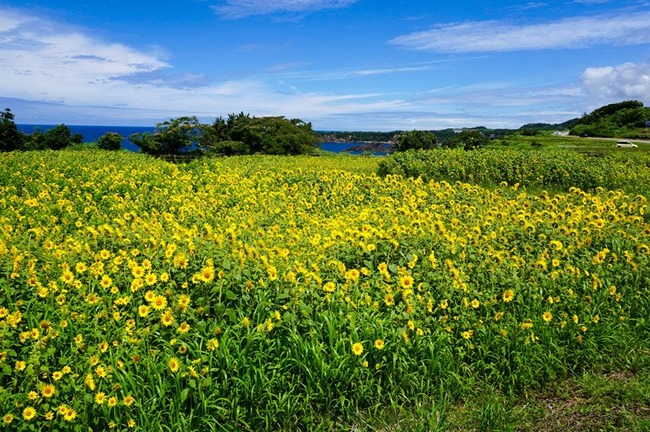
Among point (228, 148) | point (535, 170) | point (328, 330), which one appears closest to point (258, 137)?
point (228, 148)

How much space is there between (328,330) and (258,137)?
26.5m

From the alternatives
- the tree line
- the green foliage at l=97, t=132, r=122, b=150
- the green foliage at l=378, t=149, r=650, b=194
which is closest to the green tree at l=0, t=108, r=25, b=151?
the tree line

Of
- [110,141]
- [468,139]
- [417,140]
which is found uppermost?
[468,139]

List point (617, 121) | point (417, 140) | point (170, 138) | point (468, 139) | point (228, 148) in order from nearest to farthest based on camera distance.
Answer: point (170, 138) → point (228, 148) → point (417, 140) → point (468, 139) → point (617, 121)

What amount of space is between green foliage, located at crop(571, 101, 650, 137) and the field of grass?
4023 centimetres

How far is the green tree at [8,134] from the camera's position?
25.7 metres

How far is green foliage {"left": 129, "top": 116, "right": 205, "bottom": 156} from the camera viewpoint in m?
23.2

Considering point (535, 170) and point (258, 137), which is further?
point (258, 137)

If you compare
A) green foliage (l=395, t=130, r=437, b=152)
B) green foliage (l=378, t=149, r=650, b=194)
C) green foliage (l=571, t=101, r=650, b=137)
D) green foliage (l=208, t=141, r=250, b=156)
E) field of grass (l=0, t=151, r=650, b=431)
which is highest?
green foliage (l=571, t=101, r=650, b=137)

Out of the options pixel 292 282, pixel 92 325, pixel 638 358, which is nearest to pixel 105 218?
pixel 92 325

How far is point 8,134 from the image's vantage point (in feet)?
85.3

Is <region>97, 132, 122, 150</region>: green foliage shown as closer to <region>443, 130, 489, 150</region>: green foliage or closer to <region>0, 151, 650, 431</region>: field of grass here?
<region>0, 151, 650, 431</region>: field of grass

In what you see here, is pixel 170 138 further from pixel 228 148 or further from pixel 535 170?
pixel 535 170

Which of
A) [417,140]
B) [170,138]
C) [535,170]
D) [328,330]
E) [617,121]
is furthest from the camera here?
[617,121]
